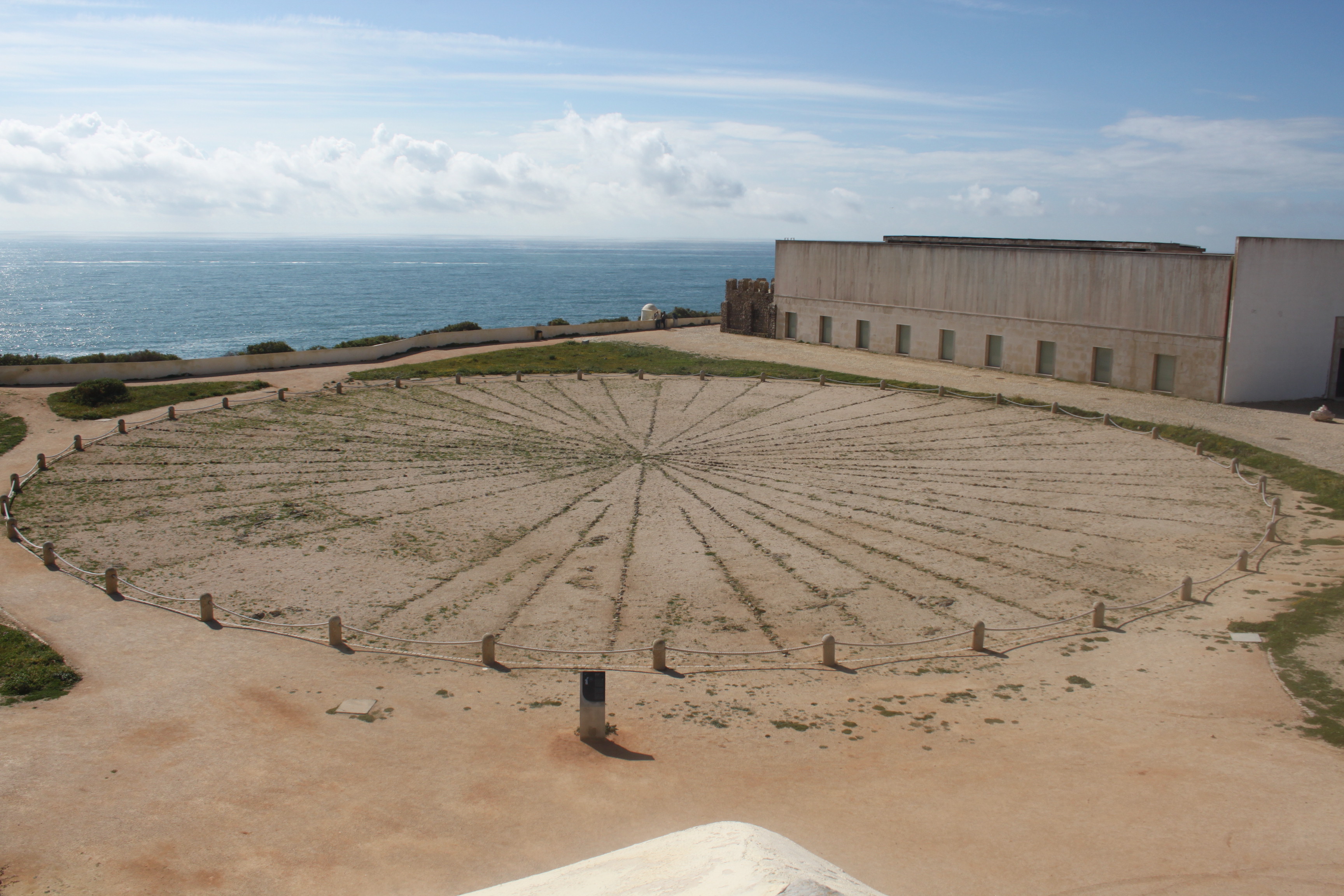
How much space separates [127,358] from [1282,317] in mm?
54106

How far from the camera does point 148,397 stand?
134 ft

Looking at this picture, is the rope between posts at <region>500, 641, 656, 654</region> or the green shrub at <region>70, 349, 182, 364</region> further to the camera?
the green shrub at <region>70, 349, 182, 364</region>

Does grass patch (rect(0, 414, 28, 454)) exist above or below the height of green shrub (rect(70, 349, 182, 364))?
below

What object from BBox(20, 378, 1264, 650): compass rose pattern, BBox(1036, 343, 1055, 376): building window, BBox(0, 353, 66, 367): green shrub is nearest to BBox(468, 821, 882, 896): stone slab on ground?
BBox(20, 378, 1264, 650): compass rose pattern

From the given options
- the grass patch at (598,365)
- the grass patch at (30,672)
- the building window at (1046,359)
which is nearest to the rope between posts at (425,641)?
the grass patch at (30,672)

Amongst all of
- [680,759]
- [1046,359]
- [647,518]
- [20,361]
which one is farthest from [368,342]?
[680,759]

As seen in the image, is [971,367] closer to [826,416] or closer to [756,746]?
[826,416]

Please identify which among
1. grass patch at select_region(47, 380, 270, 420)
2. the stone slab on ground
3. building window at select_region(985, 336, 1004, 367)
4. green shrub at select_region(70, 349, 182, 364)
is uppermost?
building window at select_region(985, 336, 1004, 367)

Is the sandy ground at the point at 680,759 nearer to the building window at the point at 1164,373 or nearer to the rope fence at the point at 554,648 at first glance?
the rope fence at the point at 554,648

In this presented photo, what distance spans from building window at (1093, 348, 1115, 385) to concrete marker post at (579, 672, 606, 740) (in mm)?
36884

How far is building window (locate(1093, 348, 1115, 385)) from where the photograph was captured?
144 feet

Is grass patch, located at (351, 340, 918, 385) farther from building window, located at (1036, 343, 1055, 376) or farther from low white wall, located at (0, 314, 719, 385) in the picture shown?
building window, located at (1036, 343, 1055, 376)

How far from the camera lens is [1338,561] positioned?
22.3m

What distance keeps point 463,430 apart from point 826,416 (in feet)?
47.7
